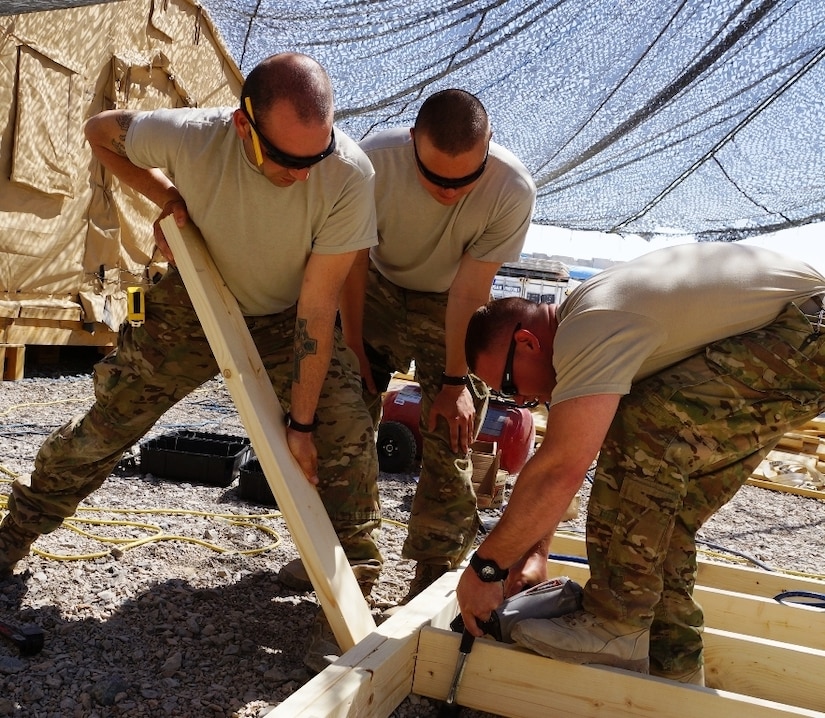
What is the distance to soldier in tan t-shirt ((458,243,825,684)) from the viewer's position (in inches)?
82.3

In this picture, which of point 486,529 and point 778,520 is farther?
point 778,520

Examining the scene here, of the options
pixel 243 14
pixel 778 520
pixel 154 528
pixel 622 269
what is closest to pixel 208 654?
pixel 154 528

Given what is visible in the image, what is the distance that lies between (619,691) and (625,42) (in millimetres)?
4850

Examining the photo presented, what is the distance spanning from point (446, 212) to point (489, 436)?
2.52 metres

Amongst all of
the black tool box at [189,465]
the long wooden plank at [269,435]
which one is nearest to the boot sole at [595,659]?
the long wooden plank at [269,435]

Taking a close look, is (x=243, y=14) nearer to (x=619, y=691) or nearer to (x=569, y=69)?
(x=569, y=69)

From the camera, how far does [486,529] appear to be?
3.68 metres

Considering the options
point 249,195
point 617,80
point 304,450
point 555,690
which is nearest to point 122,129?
point 249,195

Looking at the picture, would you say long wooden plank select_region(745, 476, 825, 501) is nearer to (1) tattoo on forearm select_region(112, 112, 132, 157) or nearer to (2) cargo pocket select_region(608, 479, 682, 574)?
(2) cargo pocket select_region(608, 479, 682, 574)

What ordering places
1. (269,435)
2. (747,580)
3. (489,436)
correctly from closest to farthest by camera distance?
(269,435), (747,580), (489,436)

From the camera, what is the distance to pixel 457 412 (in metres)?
3.03

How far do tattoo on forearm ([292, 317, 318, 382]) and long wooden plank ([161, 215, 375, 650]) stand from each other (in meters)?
0.12

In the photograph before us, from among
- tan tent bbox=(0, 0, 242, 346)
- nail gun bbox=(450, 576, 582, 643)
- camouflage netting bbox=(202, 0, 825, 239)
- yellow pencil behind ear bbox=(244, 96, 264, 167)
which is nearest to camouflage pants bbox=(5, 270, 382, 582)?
nail gun bbox=(450, 576, 582, 643)

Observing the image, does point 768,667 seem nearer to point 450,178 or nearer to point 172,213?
point 450,178
